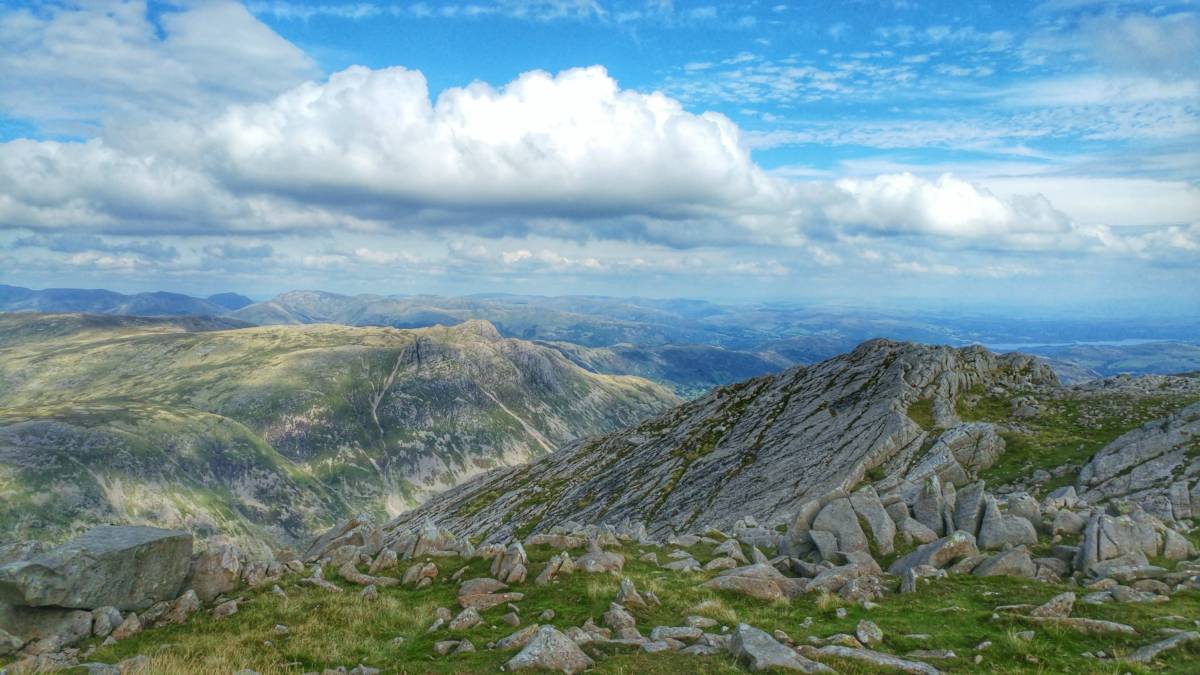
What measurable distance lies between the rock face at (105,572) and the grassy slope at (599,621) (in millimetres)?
2547

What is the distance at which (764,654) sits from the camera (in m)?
15.9

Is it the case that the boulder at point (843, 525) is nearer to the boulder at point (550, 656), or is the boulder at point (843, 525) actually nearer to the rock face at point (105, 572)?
the boulder at point (550, 656)

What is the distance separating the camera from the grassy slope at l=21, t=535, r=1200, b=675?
16812mm

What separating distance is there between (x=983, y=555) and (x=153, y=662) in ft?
109

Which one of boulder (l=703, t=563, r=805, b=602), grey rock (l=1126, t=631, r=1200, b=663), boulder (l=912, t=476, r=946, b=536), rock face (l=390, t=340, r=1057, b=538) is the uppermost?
grey rock (l=1126, t=631, r=1200, b=663)

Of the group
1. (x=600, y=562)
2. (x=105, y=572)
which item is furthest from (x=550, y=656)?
(x=105, y=572)

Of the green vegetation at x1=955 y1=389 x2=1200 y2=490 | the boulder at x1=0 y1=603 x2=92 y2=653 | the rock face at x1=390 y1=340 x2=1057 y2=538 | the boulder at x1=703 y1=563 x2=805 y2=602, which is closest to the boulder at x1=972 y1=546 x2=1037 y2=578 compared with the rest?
the boulder at x1=703 y1=563 x2=805 y2=602

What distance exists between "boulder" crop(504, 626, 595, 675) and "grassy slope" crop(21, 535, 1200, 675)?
821 mm

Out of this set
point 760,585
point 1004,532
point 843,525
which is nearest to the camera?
point 760,585

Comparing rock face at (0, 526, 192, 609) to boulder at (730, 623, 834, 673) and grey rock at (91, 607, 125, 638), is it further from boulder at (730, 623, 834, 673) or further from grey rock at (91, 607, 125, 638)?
boulder at (730, 623, 834, 673)

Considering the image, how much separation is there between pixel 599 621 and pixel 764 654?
7341 millimetres

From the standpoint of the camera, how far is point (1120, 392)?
7444cm

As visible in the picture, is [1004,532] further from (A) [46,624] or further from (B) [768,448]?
(B) [768,448]

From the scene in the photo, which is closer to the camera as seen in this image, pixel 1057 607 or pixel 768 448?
pixel 1057 607
